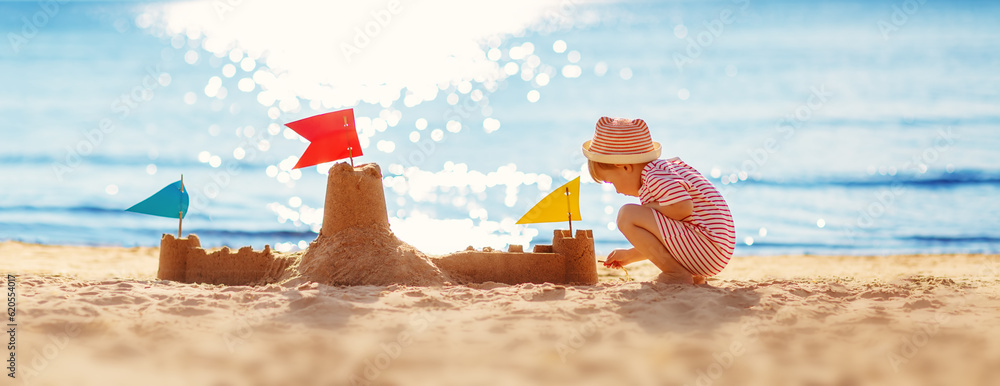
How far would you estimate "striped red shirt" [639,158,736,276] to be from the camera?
4.57 metres

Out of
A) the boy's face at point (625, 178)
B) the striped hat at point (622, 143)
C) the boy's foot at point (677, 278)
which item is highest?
the striped hat at point (622, 143)

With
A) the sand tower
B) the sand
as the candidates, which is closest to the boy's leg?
the sand

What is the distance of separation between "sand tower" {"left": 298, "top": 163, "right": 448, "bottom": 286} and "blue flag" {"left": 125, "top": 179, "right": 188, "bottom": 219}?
4.28 ft

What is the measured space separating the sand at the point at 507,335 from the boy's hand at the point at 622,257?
0.38 meters

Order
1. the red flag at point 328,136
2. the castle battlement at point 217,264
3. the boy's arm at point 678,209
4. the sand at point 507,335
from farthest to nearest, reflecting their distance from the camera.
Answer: the castle battlement at point 217,264 → the red flag at point 328,136 → the boy's arm at point 678,209 → the sand at point 507,335

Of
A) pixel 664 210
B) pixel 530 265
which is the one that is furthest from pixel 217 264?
pixel 664 210

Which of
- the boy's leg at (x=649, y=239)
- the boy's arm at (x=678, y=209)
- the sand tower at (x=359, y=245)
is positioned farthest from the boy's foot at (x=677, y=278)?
the sand tower at (x=359, y=245)

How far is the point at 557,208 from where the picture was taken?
5312mm

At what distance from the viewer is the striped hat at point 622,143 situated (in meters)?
4.73

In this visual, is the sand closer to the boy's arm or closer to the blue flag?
the boy's arm

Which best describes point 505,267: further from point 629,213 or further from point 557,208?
point 629,213

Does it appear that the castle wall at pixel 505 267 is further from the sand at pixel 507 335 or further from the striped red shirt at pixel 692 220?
the striped red shirt at pixel 692 220

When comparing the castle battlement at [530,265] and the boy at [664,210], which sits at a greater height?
the boy at [664,210]

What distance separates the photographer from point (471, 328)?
3365mm
